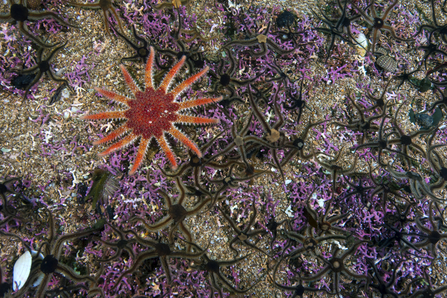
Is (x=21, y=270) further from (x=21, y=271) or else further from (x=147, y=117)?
(x=147, y=117)

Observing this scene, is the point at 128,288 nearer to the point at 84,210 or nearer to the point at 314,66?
the point at 84,210

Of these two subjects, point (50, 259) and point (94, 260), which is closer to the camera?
point (50, 259)

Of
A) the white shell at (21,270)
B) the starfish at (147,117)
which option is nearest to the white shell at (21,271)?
the white shell at (21,270)

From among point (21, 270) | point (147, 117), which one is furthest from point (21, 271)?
point (147, 117)

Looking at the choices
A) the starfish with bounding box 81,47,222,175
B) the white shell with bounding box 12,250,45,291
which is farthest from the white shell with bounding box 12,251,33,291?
the starfish with bounding box 81,47,222,175

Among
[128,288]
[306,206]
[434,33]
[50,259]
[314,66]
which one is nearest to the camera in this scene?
[50,259]

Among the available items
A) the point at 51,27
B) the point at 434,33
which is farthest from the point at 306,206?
the point at 51,27

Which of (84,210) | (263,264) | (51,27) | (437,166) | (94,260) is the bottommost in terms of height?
(263,264)

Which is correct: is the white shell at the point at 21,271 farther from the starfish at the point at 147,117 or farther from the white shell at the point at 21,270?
the starfish at the point at 147,117
